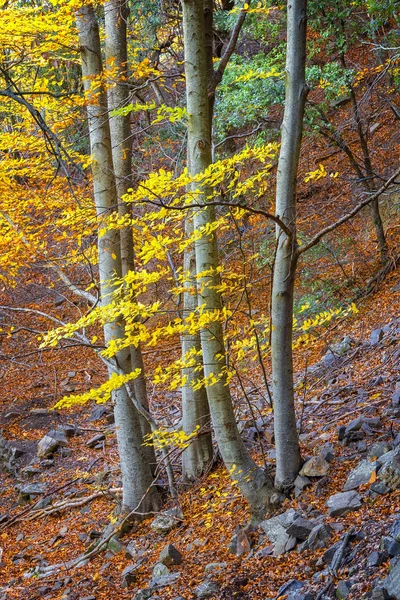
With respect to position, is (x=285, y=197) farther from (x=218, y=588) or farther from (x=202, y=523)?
(x=202, y=523)

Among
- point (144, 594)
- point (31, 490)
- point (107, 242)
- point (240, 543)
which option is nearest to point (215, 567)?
point (240, 543)

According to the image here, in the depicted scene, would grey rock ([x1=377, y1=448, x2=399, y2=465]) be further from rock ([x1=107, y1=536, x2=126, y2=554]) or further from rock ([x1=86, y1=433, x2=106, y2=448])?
rock ([x1=86, y1=433, x2=106, y2=448])

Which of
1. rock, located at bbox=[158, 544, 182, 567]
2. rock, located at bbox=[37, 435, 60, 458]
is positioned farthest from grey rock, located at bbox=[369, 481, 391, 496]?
rock, located at bbox=[37, 435, 60, 458]

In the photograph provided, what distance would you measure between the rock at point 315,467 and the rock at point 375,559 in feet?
5.35

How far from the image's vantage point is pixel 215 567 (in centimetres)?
519

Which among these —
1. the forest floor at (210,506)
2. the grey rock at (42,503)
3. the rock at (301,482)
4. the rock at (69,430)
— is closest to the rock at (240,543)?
the forest floor at (210,506)

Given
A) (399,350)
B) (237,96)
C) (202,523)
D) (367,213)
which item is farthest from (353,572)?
(367,213)

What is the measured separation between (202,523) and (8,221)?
188 inches

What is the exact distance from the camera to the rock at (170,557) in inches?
224

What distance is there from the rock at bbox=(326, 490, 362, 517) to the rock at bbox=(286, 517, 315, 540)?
0.22m

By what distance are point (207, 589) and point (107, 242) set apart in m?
3.79

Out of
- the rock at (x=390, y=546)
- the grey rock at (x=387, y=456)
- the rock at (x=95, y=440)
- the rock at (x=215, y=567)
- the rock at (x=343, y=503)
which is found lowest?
the rock at (x=215, y=567)

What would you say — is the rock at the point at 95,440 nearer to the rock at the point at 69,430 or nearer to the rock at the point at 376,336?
the rock at the point at 69,430

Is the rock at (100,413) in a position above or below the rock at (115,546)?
above
